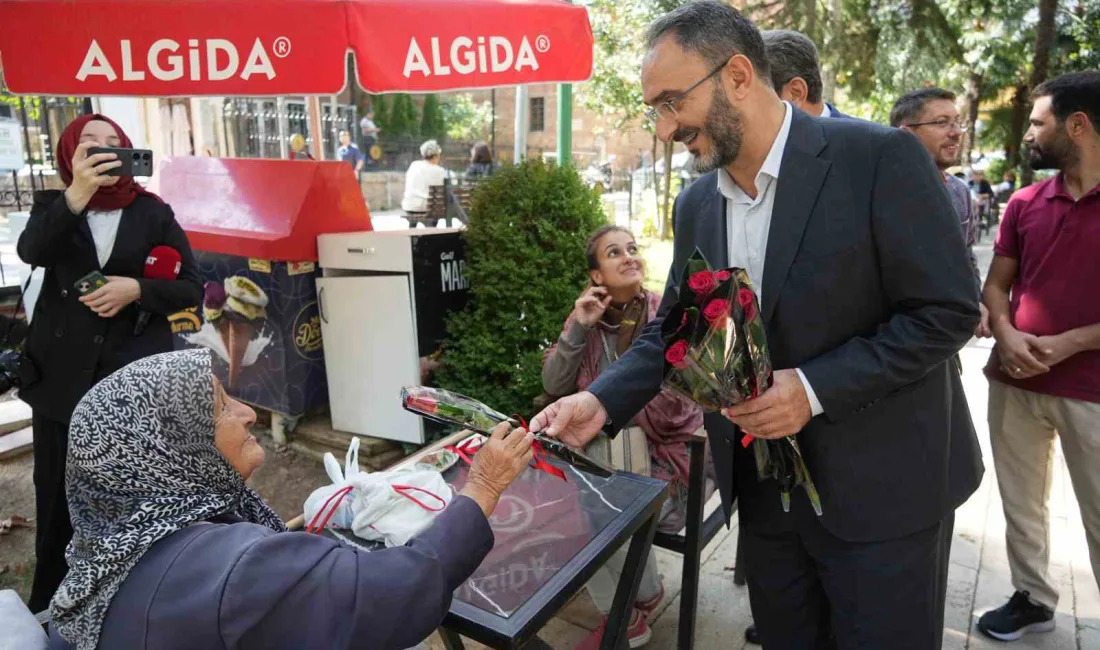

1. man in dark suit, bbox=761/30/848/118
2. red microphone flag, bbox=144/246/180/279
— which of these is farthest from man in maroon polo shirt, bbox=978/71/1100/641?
red microphone flag, bbox=144/246/180/279

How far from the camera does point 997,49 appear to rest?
22109 mm

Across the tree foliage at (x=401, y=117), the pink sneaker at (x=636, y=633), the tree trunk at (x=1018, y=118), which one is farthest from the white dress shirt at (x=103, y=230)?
the tree trunk at (x=1018, y=118)

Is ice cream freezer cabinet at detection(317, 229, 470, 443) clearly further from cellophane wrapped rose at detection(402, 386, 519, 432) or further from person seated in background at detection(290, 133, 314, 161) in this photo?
person seated in background at detection(290, 133, 314, 161)

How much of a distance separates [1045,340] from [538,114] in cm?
3561

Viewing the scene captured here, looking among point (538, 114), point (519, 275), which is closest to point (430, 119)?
point (538, 114)

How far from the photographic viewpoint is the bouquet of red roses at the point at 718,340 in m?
1.37

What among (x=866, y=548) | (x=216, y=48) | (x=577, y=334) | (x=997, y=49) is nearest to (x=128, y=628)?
(x=866, y=548)

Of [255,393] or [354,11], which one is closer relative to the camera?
[354,11]

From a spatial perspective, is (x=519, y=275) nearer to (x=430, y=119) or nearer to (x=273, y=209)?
(x=273, y=209)

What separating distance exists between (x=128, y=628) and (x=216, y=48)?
2.75 metres

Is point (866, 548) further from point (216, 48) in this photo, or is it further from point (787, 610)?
point (216, 48)

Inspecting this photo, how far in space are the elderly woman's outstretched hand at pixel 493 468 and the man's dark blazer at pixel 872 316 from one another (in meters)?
0.63

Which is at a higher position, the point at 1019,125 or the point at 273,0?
the point at 1019,125

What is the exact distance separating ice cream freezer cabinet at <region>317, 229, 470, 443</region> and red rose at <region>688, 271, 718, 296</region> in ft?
8.72
